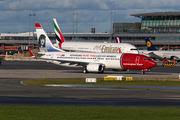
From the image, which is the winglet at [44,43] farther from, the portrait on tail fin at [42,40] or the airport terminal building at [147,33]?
the airport terminal building at [147,33]

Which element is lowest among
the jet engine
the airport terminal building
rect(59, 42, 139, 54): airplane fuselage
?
the jet engine

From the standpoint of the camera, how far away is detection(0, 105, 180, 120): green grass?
1831 cm

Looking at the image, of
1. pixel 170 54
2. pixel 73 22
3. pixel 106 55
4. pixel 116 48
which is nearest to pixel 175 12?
pixel 73 22

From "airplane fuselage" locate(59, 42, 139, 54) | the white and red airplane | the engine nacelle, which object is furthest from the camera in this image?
"airplane fuselage" locate(59, 42, 139, 54)

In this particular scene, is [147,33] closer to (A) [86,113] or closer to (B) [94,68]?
(B) [94,68]

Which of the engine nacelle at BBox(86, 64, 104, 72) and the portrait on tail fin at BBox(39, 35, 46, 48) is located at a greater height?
the portrait on tail fin at BBox(39, 35, 46, 48)

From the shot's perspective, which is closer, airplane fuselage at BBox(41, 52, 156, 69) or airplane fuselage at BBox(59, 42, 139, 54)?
airplane fuselage at BBox(41, 52, 156, 69)

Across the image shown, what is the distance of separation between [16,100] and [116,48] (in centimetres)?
6664

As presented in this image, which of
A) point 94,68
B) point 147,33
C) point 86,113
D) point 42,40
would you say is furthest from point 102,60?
point 147,33

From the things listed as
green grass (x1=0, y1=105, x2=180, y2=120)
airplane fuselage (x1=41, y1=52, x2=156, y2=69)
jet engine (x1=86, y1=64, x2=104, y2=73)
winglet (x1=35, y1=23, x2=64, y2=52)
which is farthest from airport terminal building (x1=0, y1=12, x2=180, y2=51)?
green grass (x1=0, y1=105, x2=180, y2=120)

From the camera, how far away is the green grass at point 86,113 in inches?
721

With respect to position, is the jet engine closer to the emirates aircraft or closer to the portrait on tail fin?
the portrait on tail fin

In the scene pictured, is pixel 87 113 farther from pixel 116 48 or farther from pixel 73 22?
pixel 73 22

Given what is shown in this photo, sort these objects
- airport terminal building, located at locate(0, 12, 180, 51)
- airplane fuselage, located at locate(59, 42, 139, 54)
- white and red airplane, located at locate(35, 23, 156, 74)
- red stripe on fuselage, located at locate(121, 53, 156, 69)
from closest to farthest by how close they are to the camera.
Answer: red stripe on fuselage, located at locate(121, 53, 156, 69) → white and red airplane, located at locate(35, 23, 156, 74) → airplane fuselage, located at locate(59, 42, 139, 54) → airport terminal building, located at locate(0, 12, 180, 51)
